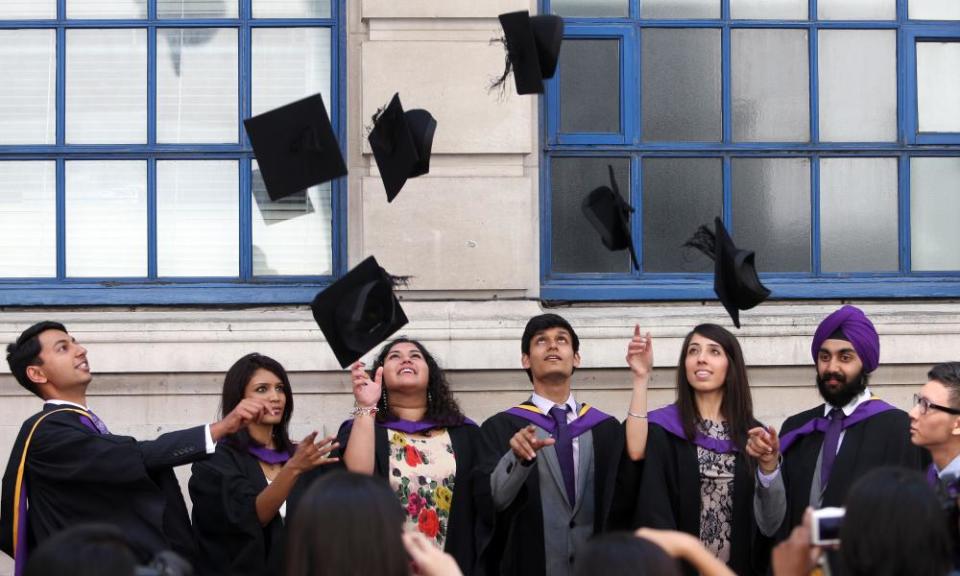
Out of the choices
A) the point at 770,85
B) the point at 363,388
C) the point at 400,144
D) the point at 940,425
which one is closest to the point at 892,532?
the point at 940,425

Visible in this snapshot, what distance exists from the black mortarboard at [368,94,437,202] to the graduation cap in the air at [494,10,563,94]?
48 cm

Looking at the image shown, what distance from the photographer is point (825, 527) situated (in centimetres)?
379

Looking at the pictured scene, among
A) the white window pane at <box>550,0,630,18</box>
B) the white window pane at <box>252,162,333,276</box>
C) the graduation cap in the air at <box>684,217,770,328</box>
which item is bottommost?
the graduation cap in the air at <box>684,217,770,328</box>

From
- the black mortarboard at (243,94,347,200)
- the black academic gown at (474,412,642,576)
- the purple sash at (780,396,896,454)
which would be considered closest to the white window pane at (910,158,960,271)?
the purple sash at (780,396,896,454)

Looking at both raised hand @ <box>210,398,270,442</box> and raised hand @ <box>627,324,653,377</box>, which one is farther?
raised hand @ <box>627,324,653,377</box>

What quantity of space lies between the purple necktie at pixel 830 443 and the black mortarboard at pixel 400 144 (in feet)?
6.51

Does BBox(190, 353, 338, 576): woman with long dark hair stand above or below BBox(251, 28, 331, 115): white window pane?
below

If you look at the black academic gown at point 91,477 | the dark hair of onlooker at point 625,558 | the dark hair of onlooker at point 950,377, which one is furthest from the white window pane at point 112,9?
the dark hair of onlooker at point 625,558

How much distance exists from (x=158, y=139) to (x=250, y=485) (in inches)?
87.1

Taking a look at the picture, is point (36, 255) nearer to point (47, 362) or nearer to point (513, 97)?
point (47, 362)

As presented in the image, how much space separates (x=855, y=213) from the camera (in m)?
8.04

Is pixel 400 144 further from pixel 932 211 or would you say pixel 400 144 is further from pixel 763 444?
pixel 932 211

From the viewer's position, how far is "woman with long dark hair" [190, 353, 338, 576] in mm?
6168

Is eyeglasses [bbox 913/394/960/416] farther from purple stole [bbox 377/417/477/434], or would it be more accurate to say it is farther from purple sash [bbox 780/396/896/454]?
purple stole [bbox 377/417/477/434]
